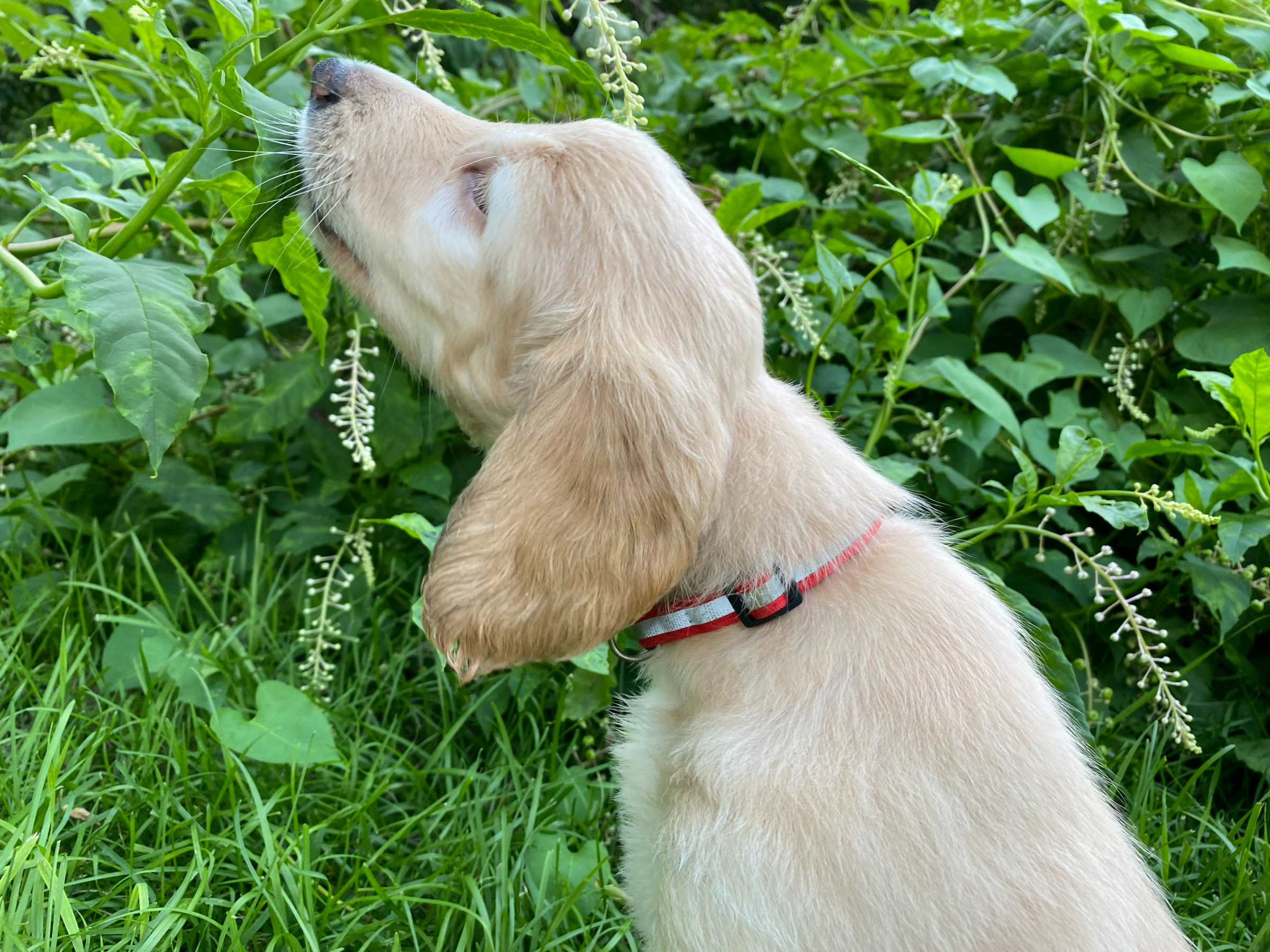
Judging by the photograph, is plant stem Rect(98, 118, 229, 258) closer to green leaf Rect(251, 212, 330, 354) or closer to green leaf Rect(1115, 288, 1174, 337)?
green leaf Rect(251, 212, 330, 354)

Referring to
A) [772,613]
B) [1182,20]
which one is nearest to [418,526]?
[772,613]

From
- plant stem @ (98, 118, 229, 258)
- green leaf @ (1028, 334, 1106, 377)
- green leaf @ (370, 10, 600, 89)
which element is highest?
green leaf @ (370, 10, 600, 89)

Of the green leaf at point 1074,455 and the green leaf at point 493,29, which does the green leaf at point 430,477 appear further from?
the green leaf at point 1074,455

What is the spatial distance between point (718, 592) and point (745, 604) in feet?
0.19

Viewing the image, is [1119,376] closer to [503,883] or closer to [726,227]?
[726,227]

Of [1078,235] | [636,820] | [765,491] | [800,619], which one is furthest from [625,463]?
[1078,235]

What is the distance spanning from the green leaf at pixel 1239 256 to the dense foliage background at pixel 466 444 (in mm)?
36

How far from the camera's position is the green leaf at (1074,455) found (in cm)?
237

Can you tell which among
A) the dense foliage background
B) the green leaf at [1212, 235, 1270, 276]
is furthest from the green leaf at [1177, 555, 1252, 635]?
the green leaf at [1212, 235, 1270, 276]

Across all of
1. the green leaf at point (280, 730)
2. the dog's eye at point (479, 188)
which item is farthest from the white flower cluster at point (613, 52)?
the green leaf at point (280, 730)

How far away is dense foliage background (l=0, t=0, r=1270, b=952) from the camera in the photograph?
2.21 metres

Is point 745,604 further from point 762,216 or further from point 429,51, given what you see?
point 429,51

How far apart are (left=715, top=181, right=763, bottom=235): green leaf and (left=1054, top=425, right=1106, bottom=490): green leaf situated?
108 cm

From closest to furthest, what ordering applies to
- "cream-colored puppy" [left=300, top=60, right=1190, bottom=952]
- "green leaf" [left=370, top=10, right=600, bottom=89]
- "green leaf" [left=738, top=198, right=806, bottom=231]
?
"cream-colored puppy" [left=300, top=60, right=1190, bottom=952], "green leaf" [left=370, top=10, right=600, bottom=89], "green leaf" [left=738, top=198, right=806, bottom=231]
